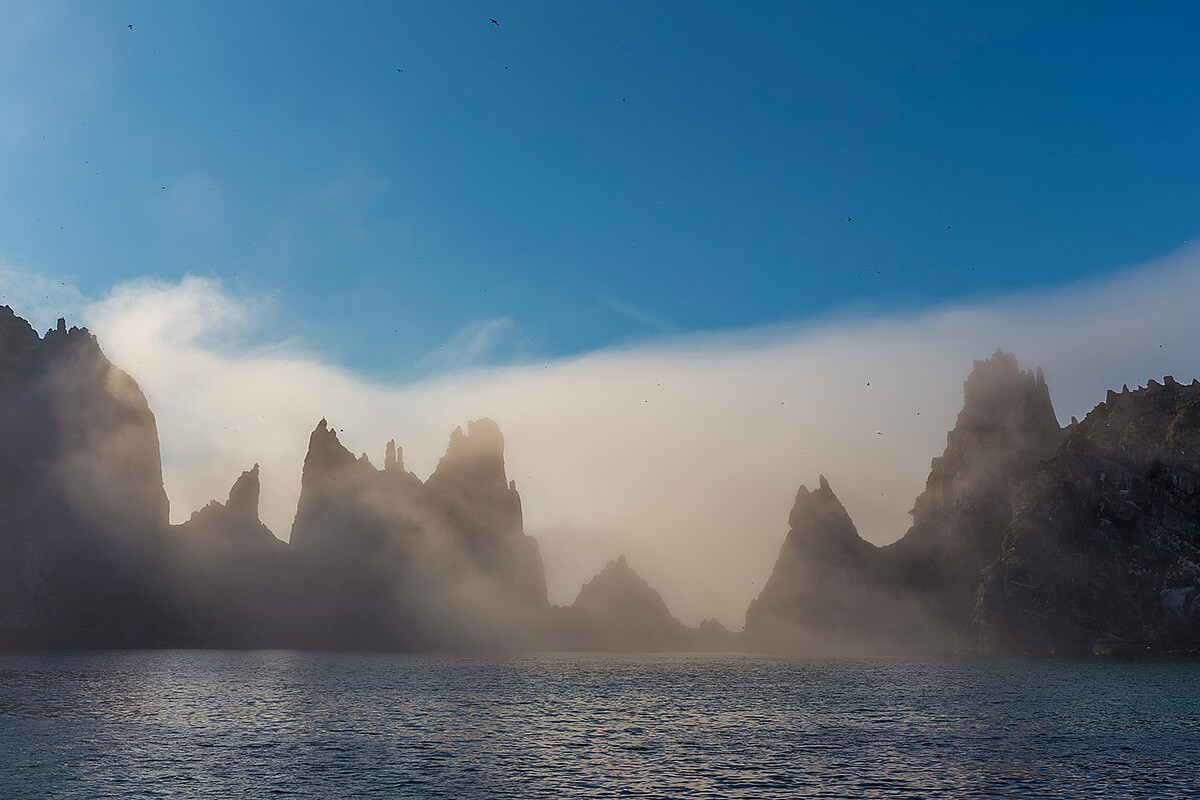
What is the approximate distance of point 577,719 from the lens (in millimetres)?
85688

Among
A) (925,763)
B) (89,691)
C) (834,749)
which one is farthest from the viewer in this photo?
(89,691)

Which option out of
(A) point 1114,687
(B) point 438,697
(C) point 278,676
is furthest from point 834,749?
(C) point 278,676

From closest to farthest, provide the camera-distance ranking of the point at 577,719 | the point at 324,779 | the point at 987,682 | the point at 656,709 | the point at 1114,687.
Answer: the point at 324,779, the point at 577,719, the point at 656,709, the point at 1114,687, the point at 987,682

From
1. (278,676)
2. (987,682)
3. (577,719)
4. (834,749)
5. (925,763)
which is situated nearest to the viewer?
(925,763)

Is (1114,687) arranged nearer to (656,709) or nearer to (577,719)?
(656,709)

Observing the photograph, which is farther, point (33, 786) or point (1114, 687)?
point (1114, 687)

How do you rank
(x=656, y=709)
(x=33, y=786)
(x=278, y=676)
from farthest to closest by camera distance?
(x=278, y=676) → (x=656, y=709) → (x=33, y=786)

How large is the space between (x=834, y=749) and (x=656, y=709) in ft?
119

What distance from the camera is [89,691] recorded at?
111m

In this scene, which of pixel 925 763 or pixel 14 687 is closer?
pixel 925 763

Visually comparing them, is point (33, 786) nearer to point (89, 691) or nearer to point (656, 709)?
point (656, 709)

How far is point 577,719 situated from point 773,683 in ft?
245

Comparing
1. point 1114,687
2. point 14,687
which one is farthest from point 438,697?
point 1114,687

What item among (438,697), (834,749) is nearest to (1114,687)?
(834,749)
